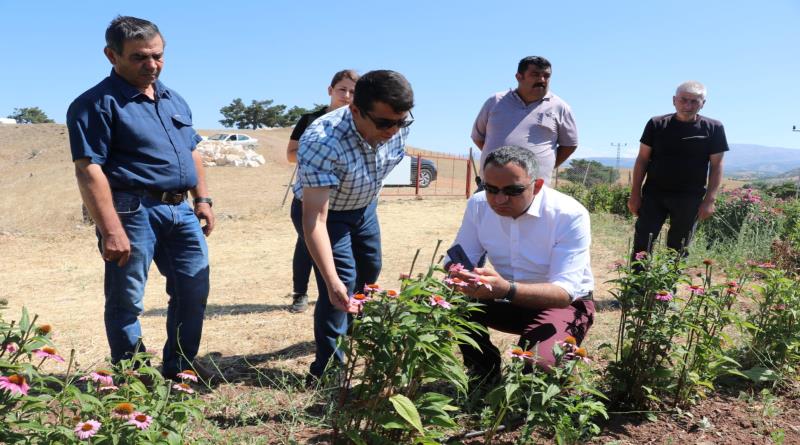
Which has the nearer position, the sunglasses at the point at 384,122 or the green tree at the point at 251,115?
the sunglasses at the point at 384,122

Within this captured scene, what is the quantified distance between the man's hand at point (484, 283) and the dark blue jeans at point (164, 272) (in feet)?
4.05

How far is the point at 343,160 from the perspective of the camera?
260 centimetres

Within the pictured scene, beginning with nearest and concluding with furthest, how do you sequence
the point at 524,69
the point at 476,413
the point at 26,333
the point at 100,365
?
the point at 26,333 → the point at 476,413 → the point at 100,365 → the point at 524,69

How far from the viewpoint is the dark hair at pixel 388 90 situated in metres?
2.32

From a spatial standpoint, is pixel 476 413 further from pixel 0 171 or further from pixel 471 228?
pixel 0 171

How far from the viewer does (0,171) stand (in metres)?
28.5

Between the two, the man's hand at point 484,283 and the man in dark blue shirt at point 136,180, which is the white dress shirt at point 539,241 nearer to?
the man's hand at point 484,283

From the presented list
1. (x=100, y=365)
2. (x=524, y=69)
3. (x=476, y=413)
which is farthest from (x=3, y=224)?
(x=476, y=413)

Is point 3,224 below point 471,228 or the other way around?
below

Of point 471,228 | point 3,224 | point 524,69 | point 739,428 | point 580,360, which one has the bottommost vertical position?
point 3,224

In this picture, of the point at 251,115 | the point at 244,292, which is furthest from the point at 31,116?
the point at 244,292

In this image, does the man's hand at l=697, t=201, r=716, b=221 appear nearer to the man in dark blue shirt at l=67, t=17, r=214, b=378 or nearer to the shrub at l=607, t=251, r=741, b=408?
the shrub at l=607, t=251, r=741, b=408

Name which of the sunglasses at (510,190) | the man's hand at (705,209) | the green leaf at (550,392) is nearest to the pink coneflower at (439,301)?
the green leaf at (550,392)

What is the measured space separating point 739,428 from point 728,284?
61cm
